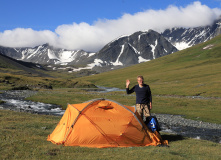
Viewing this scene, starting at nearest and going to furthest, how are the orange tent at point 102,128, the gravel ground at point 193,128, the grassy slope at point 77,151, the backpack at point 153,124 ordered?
the grassy slope at point 77,151
the orange tent at point 102,128
the backpack at point 153,124
the gravel ground at point 193,128

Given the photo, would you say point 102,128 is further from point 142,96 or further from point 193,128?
point 193,128

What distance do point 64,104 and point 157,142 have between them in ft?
114

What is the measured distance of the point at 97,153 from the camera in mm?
12914

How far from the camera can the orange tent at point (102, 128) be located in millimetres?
14812

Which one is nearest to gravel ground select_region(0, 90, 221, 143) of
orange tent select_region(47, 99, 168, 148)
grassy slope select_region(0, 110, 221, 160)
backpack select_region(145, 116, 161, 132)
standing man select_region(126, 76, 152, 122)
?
backpack select_region(145, 116, 161, 132)

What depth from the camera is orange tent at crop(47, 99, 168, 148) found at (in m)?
14.8

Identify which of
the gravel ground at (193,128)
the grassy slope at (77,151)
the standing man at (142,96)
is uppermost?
the standing man at (142,96)

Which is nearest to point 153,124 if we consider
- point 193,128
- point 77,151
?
point 77,151

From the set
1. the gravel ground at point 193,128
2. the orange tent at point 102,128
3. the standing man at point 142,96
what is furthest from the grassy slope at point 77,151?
the gravel ground at point 193,128

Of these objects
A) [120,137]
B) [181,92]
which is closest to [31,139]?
[120,137]

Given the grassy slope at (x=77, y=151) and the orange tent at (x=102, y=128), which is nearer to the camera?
the grassy slope at (x=77, y=151)

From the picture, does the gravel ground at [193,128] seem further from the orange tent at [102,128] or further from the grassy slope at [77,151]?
the orange tent at [102,128]

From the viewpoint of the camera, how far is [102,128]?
601 inches

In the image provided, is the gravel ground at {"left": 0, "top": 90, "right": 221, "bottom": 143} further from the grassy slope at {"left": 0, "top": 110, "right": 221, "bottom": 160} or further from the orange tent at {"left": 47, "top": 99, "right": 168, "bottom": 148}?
the orange tent at {"left": 47, "top": 99, "right": 168, "bottom": 148}
